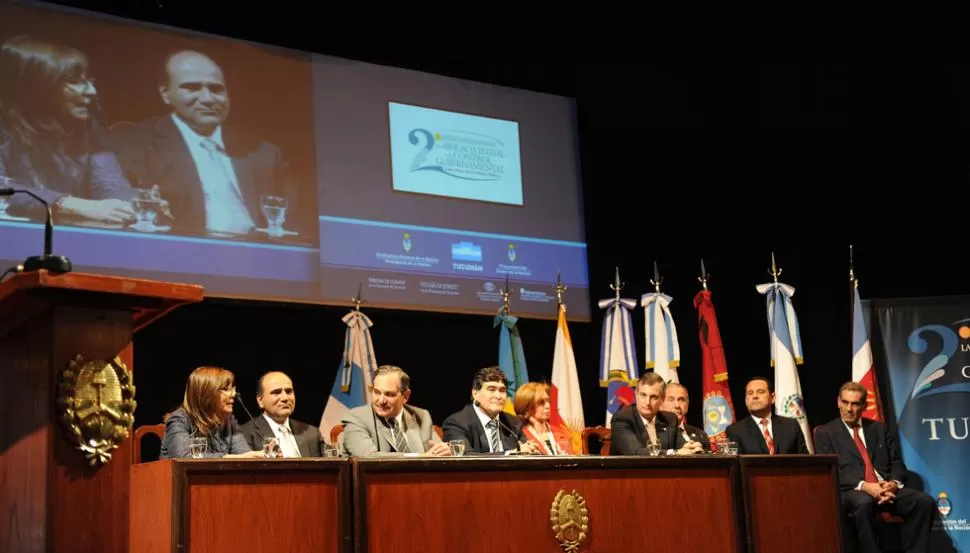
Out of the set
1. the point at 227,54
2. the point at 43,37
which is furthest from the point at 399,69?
the point at 43,37

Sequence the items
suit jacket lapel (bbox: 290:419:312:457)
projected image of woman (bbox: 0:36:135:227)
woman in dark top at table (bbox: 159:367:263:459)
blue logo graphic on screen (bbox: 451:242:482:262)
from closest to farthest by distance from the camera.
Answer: woman in dark top at table (bbox: 159:367:263:459) < suit jacket lapel (bbox: 290:419:312:457) < projected image of woman (bbox: 0:36:135:227) < blue logo graphic on screen (bbox: 451:242:482:262)

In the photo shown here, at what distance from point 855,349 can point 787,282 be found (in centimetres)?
114

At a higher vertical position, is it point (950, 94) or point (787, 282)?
point (950, 94)

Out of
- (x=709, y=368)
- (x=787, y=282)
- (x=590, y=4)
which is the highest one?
(x=590, y=4)

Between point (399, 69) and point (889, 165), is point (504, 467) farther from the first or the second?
point (889, 165)

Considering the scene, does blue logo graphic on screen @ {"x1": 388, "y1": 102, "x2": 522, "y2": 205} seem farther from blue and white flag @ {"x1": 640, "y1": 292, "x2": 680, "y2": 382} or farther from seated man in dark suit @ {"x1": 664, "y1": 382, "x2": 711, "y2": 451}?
seated man in dark suit @ {"x1": 664, "y1": 382, "x2": 711, "y2": 451}

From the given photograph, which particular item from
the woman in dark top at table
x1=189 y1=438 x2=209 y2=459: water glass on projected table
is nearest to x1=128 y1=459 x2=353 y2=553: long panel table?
x1=189 y1=438 x2=209 y2=459: water glass on projected table

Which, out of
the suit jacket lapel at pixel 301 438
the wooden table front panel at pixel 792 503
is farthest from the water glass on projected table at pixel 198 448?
the wooden table front panel at pixel 792 503

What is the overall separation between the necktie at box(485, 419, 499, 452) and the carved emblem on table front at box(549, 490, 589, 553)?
101cm

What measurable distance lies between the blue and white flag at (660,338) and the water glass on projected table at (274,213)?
93.8 inches

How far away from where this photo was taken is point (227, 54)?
6289 mm

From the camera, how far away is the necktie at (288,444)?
4352 millimetres

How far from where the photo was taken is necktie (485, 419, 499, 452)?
4672 mm

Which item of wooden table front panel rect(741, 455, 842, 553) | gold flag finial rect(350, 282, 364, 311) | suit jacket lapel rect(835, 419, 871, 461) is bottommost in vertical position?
wooden table front panel rect(741, 455, 842, 553)
